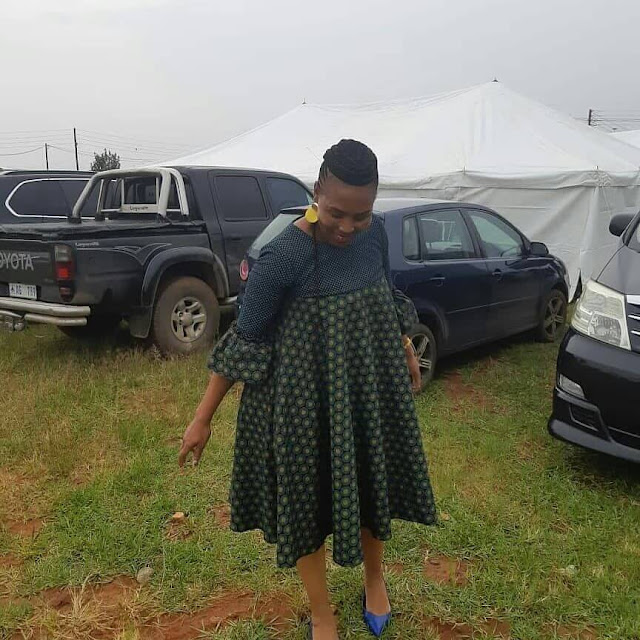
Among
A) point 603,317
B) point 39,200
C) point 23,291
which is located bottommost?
point 23,291

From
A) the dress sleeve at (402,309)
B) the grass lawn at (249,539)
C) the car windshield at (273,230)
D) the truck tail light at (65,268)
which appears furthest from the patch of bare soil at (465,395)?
the truck tail light at (65,268)

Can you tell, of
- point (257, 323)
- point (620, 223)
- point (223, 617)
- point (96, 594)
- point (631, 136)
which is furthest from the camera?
point (631, 136)

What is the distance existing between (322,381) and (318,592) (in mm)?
809

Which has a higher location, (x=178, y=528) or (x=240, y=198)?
(x=240, y=198)

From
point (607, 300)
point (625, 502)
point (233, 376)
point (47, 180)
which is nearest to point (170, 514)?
point (233, 376)

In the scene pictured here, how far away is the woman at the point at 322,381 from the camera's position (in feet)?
6.42

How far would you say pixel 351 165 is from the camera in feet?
6.14

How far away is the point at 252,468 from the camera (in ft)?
7.14

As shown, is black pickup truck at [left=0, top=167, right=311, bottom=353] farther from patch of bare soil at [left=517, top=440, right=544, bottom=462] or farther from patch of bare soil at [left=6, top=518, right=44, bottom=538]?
patch of bare soil at [left=517, top=440, right=544, bottom=462]

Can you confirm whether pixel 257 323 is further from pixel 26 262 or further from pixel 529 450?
pixel 26 262

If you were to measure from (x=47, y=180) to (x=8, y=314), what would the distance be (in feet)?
11.0

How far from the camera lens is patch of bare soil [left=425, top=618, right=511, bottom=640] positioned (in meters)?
2.45

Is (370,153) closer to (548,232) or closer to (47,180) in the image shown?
(47,180)

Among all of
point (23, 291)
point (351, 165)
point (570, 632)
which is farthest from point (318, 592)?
point (23, 291)
